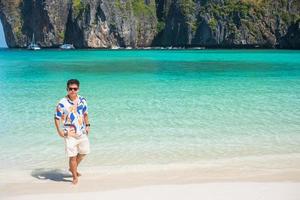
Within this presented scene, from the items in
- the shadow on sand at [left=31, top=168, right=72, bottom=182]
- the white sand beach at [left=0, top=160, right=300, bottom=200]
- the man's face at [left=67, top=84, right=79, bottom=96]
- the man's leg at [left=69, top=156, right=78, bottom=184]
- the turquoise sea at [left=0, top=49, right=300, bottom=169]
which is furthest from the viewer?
the turquoise sea at [left=0, top=49, right=300, bottom=169]

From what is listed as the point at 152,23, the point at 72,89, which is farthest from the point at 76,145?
the point at 152,23

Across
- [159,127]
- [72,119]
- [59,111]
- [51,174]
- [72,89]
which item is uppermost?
[72,89]

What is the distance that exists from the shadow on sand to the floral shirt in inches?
44.3

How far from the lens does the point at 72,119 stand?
7066 millimetres

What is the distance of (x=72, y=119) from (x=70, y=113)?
0.31 ft

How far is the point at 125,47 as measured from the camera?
168m

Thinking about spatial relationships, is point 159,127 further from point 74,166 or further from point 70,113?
point 70,113

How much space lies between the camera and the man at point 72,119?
23.0 feet

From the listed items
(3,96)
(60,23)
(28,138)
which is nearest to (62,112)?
(28,138)

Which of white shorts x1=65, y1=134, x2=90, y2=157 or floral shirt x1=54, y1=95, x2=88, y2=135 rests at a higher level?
floral shirt x1=54, y1=95, x2=88, y2=135

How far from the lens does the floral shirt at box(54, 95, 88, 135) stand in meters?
7.01

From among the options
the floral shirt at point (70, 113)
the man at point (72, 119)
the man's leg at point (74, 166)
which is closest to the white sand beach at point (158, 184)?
the man's leg at point (74, 166)

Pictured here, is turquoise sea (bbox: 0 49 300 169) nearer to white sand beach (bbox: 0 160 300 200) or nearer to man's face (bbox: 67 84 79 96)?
white sand beach (bbox: 0 160 300 200)

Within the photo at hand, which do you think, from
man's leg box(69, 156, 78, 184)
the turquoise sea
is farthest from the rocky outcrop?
man's leg box(69, 156, 78, 184)
